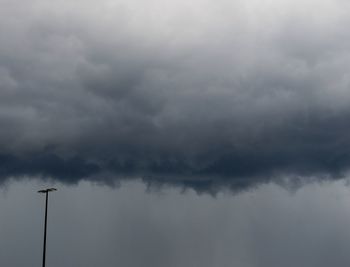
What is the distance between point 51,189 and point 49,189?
30cm

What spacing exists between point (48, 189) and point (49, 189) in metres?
0.16

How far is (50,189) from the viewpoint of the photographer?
292ft

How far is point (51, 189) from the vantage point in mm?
89188

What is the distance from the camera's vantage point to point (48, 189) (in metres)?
89.1

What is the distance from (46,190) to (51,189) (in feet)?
2.36

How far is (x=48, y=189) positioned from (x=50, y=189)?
28 cm

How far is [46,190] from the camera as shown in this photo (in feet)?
293

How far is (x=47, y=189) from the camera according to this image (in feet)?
293

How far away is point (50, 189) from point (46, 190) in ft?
2.09

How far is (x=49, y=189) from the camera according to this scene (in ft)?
292
